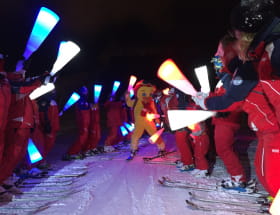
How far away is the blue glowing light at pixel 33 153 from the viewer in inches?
199

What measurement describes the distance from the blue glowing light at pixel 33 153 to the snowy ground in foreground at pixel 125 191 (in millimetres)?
493

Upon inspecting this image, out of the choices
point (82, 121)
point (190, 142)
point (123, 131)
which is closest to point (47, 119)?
point (82, 121)

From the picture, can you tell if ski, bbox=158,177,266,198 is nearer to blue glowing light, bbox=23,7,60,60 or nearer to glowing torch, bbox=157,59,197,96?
glowing torch, bbox=157,59,197,96

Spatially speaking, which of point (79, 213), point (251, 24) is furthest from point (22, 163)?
point (251, 24)

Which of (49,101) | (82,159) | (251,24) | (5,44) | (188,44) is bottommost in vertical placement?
(82,159)

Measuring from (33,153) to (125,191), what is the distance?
2394 millimetres

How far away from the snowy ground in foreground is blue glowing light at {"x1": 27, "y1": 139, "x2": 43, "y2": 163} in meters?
0.49

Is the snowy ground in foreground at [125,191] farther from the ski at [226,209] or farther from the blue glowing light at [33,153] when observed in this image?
the blue glowing light at [33,153]

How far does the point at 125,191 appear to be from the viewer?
3.75 m

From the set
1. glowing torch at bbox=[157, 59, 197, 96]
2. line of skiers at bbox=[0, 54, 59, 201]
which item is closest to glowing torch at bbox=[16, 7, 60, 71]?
line of skiers at bbox=[0, 54, 59, 201]

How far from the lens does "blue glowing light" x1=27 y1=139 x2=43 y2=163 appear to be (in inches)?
199

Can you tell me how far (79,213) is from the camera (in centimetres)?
291

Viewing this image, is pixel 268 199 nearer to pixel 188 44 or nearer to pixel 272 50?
A: pixel 272 50

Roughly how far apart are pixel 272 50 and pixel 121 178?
3.55 m
